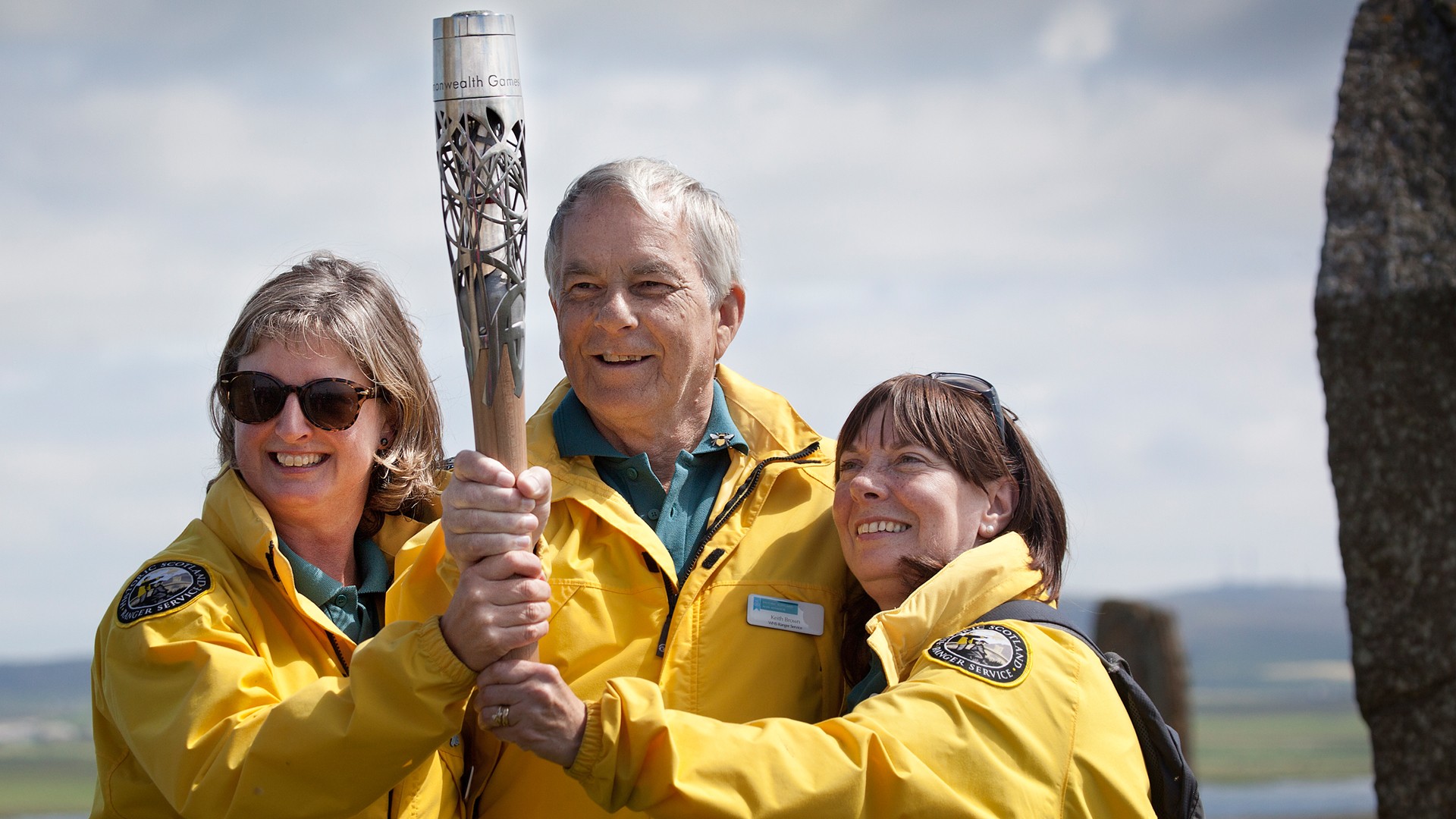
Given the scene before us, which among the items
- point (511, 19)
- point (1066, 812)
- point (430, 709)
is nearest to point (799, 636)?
point (1066, 812)

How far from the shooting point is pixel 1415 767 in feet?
10.7

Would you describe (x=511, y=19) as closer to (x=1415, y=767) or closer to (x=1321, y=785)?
(x=1415, y=767)

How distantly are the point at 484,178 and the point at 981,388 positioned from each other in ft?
4.91

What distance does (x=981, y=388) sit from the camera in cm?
366

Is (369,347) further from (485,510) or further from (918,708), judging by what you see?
(918,708)

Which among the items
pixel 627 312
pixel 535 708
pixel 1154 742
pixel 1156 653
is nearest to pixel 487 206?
pixel 627 312

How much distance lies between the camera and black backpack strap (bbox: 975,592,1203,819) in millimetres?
3148

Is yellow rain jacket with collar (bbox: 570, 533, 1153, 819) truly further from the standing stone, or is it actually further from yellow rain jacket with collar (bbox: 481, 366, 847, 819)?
the standing stone

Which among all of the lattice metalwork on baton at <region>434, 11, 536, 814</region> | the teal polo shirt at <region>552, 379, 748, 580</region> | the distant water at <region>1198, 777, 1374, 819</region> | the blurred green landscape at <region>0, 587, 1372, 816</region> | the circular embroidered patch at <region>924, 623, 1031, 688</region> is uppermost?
the lattice metalwork on baton at <region>434, 11, 536, 814</region>

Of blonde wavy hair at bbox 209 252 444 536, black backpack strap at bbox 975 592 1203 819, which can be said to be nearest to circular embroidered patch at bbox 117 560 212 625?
blonde wavy hair at bbox 209 252 444 536

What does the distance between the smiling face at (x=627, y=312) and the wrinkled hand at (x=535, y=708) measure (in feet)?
3.58

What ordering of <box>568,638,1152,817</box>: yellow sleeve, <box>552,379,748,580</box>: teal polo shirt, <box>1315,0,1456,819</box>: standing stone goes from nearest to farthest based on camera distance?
<box>568,638,1152,817</box>: yellow sleeve
<box>1315,0,1456,819</box>: standing stone
<box>552,379,748,580</box>: teal polo shirt

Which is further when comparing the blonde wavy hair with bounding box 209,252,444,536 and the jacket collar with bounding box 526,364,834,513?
the jacket collar with bounding box 526,364,834,513

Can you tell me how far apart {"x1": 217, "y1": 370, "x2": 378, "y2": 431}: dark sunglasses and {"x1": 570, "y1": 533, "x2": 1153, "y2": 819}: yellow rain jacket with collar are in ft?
3.75
